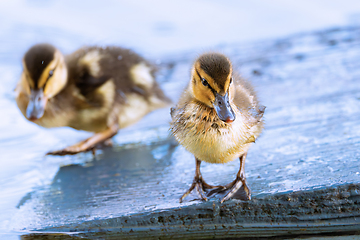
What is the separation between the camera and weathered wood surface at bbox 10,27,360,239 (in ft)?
5.14

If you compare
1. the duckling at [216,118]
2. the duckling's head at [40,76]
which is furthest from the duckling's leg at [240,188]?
the duckling's head at [40,76]

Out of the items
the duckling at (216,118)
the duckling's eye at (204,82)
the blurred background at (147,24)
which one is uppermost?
the duckling's eye at (204,82)

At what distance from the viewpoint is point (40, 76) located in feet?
7.64

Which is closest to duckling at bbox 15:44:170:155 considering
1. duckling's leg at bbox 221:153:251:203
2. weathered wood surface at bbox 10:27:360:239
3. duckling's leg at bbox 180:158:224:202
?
weathered wood surface at bbox 10:27:360:239

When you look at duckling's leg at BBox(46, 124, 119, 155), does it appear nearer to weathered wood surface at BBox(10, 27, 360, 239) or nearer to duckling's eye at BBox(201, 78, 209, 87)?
weathered wood surface at BBox(10, 27, 360, 239)

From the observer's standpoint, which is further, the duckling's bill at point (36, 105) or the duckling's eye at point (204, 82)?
the duckling's bill at point (36, 105)

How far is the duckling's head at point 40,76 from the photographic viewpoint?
2312 millimetres

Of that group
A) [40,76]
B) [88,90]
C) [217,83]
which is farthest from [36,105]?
[217,83]

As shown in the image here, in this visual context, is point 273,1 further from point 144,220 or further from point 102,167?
point 144,220

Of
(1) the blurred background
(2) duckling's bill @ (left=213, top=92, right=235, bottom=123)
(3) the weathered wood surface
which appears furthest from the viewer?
(1) the blurred background

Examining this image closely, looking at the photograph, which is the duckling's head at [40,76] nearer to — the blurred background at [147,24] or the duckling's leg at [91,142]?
the duckling's leg at [91,142]

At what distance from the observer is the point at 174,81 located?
355 centimetres

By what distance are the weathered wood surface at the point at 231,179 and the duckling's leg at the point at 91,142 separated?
0.10m

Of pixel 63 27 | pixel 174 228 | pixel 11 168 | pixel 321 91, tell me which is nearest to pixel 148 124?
pixel 11 168
